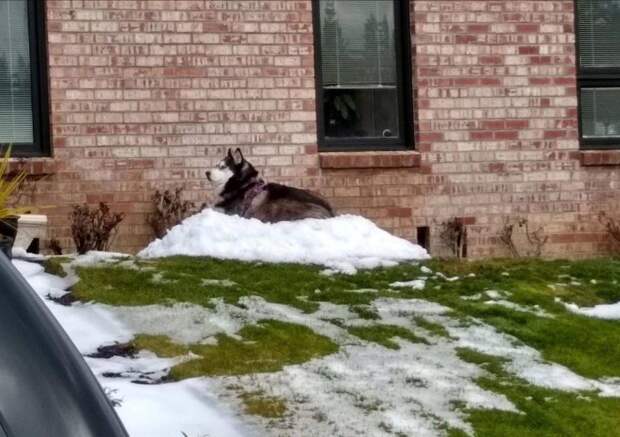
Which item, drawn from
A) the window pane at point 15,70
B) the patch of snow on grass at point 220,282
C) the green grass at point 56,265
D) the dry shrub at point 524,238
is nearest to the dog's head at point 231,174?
the window pane at point 15,70

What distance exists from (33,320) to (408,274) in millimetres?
6675

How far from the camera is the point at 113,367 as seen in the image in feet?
19.4

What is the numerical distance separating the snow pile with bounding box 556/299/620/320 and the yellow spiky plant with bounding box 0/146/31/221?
3.87 metres

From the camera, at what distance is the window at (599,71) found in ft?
38.6

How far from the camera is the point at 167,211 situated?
10.3 m

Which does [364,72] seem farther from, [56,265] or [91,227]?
[56,265]

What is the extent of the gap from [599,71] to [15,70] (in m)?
5.51

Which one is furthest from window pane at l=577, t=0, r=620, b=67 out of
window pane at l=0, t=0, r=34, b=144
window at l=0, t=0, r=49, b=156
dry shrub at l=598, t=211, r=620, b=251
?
window pane at l=0, t=0, r=34, b=144

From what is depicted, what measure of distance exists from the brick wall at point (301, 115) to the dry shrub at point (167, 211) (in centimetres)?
12

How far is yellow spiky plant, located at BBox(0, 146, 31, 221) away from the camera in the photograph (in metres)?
8.57

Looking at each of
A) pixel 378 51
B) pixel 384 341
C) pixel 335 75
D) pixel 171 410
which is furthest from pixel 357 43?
pixel 171 410

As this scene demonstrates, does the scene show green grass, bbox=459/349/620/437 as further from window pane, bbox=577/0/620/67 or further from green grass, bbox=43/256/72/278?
window pane, bbox=577/0/620/67

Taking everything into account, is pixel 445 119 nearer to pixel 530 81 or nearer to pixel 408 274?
pixel 530 81

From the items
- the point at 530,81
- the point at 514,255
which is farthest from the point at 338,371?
the point at 530,81
